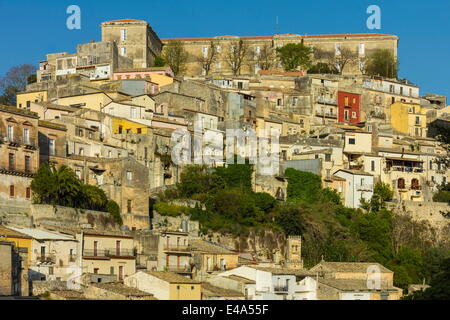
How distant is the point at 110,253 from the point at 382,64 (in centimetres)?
5582

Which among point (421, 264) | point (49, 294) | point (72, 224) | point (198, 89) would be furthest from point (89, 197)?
point (198, 89)

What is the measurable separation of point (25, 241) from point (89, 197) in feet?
24.7

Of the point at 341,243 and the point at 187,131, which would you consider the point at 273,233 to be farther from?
the point at 187,131

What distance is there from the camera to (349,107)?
84938 mm

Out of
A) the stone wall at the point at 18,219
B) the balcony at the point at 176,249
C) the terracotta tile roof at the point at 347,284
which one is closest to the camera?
the stone wall at the point at 18,219

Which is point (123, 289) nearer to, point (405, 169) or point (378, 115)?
point (405, 169)

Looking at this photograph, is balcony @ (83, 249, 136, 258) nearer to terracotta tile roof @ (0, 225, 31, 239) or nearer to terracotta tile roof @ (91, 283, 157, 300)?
terracotta tile roof @ (91, 283, 157, 300)

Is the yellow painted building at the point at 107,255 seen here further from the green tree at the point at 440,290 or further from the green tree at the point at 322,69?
the green tree at the point at 322,69

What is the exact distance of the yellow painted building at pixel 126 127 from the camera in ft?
199

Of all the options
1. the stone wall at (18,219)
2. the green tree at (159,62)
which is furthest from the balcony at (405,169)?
the stone wall at (18,219)

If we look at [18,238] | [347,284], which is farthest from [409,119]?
[18,238]

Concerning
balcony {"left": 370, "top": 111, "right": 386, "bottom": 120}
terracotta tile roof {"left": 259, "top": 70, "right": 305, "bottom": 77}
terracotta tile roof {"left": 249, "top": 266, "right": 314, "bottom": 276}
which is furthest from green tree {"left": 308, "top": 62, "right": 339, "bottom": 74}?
terracotta tile roof {"left": 249, "top": 266, "right": 314, "bottom": 276}

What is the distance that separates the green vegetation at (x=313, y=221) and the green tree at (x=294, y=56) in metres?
33.2

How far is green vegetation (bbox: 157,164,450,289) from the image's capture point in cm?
5578
